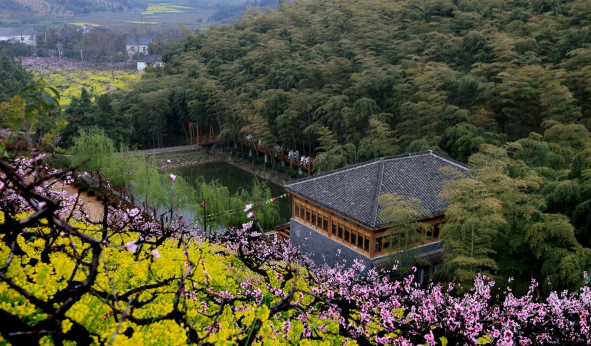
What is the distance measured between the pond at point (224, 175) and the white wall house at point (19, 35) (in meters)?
48.4

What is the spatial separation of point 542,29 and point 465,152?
9785 millimetres

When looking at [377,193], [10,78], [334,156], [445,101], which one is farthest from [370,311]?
[10,78]

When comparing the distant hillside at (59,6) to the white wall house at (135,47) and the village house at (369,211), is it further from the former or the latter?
the village house at (369,211)

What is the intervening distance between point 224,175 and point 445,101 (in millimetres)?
12594

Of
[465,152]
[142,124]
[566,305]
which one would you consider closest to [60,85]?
[142,124]

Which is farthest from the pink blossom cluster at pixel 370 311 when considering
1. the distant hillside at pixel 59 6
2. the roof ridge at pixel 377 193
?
the distant hillside at pixel 59 6

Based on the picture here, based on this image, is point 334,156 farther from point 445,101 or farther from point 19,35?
point 19,35

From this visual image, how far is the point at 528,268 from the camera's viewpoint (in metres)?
10.6

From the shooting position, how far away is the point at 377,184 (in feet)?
47.2

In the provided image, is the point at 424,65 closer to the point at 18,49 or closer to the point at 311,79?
the point at 311,79

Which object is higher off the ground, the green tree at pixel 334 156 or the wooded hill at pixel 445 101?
the wooded hill at pixel 445 101

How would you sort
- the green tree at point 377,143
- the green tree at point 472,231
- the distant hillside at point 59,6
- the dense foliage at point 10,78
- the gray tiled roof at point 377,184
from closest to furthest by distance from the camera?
the green tree at point 472,231 < the gray tiled roof at point 377,184 < the green tree at point 377,143 < the dense foliage at point 10,78 < the distant hillside at point 59,6

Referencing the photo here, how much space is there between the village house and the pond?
9.21 metres

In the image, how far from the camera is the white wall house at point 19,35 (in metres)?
67.1
